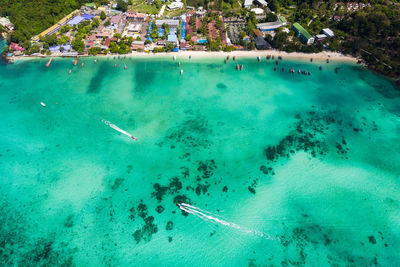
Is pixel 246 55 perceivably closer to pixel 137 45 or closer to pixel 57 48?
pixel 137 45

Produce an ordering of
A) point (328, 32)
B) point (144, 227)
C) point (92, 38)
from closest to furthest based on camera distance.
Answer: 1. point (144, 227)
2. point (328, 32)
3. point (92, 38)

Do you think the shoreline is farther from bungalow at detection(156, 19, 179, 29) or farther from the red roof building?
bungalow at detection(156, 19, 179, 29)

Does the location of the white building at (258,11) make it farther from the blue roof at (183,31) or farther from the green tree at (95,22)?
the green tree at (95,22)

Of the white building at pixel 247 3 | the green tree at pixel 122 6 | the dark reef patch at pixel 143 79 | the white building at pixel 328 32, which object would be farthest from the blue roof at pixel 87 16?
the white building at pixel 328 32

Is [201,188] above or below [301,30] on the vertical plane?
below

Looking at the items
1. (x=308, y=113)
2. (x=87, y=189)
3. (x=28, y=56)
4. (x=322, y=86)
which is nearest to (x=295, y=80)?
(x=322, y=86)

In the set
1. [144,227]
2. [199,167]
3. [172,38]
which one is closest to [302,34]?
[172,38]

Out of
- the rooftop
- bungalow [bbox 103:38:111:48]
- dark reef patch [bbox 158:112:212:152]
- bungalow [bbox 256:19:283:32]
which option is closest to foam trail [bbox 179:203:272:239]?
dark reef patch [bbox 158:112:212:152]

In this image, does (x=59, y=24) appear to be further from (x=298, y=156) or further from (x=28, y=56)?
(x=298, y=156)
